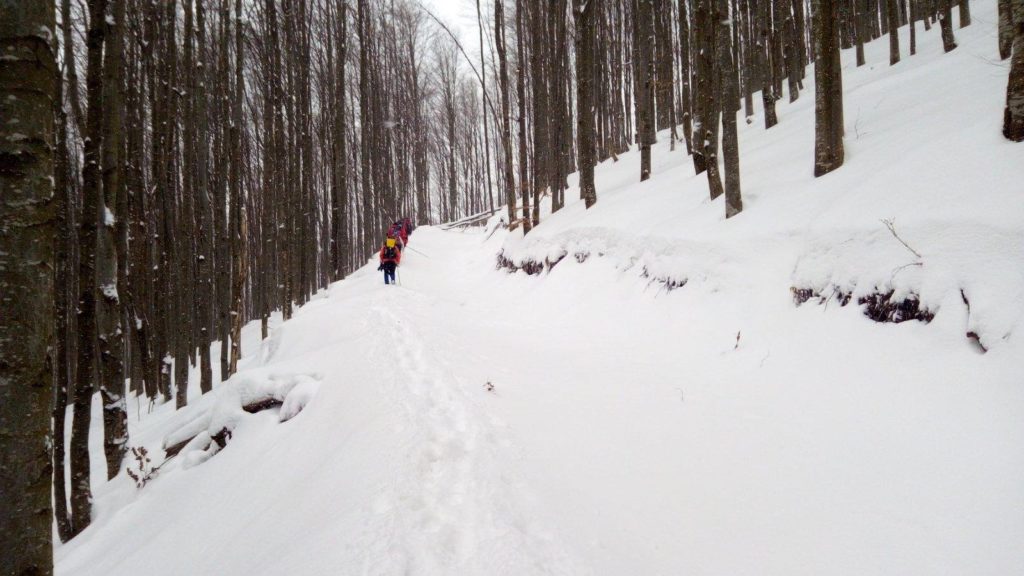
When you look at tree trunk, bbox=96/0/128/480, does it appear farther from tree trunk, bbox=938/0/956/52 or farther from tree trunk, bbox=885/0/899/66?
tree trunk, bbox=885/0/899/66

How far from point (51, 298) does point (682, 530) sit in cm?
275

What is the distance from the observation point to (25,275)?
1354mm

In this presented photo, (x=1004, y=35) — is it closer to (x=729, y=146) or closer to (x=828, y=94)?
(x=828, y=94)

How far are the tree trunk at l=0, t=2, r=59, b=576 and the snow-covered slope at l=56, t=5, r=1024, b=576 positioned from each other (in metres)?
0.89

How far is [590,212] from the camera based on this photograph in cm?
1013

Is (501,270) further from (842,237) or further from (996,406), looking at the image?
(996,406)

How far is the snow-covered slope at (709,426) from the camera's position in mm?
2006

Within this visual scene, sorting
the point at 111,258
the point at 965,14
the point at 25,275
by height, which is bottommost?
the point at 25,275

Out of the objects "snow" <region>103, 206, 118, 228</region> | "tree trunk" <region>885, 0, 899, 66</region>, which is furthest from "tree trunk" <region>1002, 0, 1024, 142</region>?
"tree trunk" <region>885, 0, 899, 66</region>

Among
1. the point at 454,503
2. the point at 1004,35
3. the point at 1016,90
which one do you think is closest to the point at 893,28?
the point at 1004,35

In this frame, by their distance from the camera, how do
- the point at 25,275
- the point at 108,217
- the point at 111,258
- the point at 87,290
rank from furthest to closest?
the point at 111,258, the point at 108,217, the point at 87,290, the point at 25,275

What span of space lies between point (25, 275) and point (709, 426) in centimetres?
Answer: 356

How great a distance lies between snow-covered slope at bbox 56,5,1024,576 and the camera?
2.01 m

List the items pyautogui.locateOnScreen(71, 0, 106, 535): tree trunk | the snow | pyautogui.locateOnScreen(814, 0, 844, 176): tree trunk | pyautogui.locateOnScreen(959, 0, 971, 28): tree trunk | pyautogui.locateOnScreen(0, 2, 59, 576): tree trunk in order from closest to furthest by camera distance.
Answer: pyautogui.locateOnScreen(0, 2, 59, 576): tree trunk < pyautogui.locateOnScreen(71, 0, 106, 535): tree trunk < the snow < pyautogui.locateOnScreen(814, 0, 844, 176): tree trunk < pyautogui.locateOnScreen(959, 0, 971, 28): tree trunk
